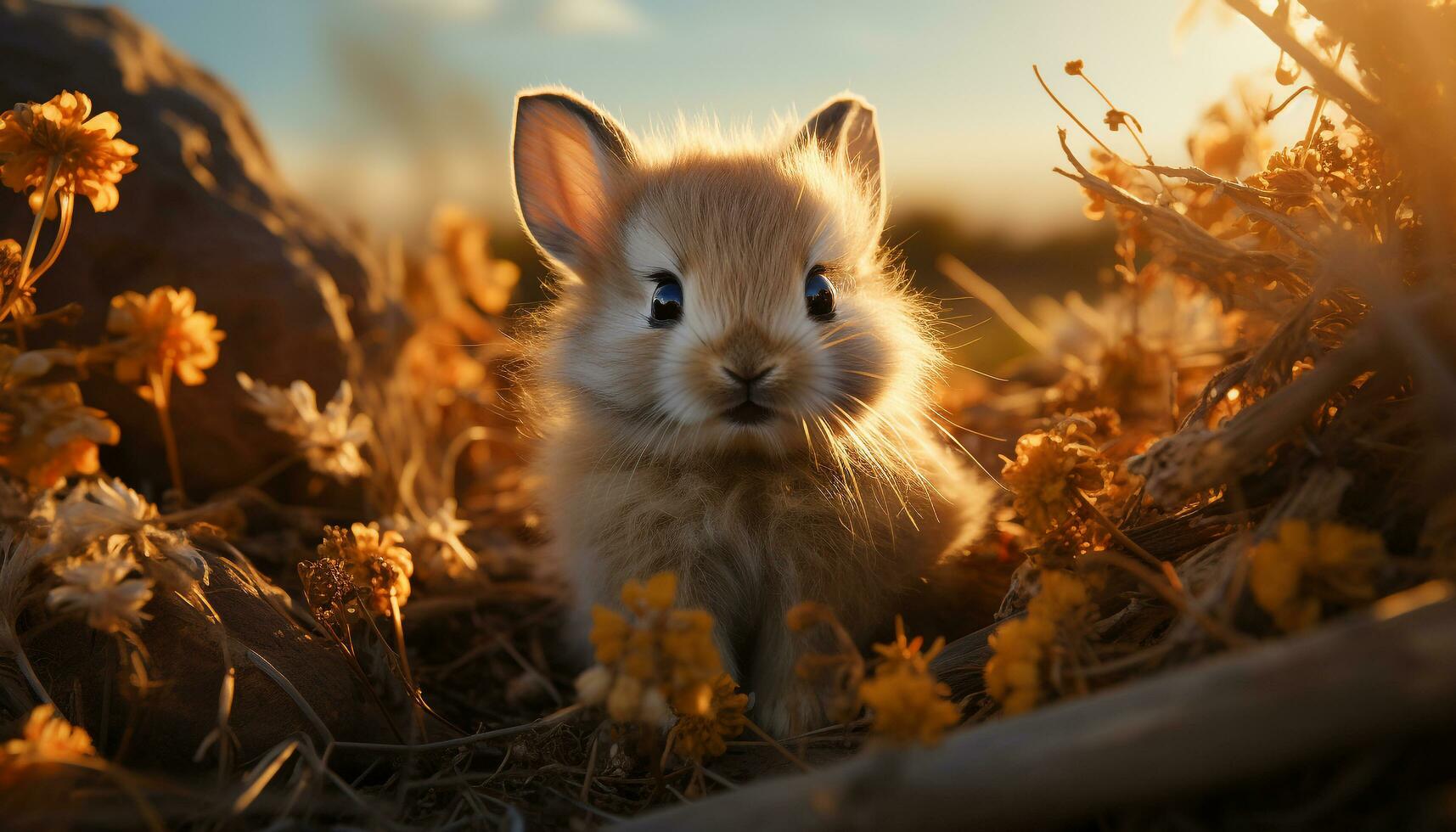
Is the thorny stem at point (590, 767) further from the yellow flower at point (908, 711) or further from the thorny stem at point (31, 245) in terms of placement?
the thorny stem at point (31, 245)

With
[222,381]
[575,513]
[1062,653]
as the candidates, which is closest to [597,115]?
[575,513]

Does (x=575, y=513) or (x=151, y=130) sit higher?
(x=151, y=130)

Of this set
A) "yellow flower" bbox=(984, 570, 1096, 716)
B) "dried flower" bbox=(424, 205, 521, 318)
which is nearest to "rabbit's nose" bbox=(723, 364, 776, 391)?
"yellow flower" bbox=(984, 570, 1096, 716)

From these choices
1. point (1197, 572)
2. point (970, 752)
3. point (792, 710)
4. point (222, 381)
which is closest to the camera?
point (970, 752)

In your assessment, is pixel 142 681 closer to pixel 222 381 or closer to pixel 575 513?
pixel 575 513

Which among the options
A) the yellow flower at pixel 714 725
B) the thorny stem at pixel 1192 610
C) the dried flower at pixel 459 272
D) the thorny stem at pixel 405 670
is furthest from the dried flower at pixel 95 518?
the dried flower at pixel 459 272

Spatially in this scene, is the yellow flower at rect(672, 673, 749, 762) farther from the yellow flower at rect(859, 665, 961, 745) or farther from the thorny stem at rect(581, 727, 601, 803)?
the yellow flower at rect(859, 665, 961, 745)
